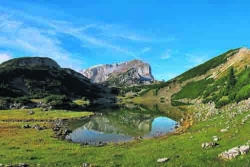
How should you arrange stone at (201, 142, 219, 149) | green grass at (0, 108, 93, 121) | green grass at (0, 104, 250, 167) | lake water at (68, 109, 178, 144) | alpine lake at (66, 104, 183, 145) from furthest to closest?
1. green grass at (0, 108, 93, 121)
2. lake water at (68, 109, 178, 144)
3. alpine lake at (66, 104, 183, 145)
4. stone at (201, 142, 219, 149)
5. green grass at (0, 104, 250, 167)

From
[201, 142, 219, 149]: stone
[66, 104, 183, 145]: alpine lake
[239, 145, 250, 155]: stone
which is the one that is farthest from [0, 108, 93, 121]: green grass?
[239, 145, 250, 155]: stone

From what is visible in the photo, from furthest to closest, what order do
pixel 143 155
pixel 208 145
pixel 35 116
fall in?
1. pixel 35 116
2. pixel 143 155
3. pixel 208 145

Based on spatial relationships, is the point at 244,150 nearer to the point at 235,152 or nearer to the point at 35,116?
the point at 235,152

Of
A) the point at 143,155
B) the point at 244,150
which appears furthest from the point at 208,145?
the point at 143,155

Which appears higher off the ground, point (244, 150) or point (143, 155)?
point (244, 150)

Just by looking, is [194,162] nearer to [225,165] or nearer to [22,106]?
[225,165]

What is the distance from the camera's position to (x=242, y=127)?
4634cm

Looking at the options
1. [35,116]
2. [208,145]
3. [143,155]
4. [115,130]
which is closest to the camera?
[208,145]

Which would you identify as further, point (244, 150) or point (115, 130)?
point (115, 130)

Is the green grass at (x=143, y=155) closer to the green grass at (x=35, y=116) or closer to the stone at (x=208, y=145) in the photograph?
the stone at (x=208, y=145)

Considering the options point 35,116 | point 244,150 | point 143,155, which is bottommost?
point 143,155

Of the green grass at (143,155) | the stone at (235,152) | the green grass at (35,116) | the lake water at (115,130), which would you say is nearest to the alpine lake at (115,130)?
the lake water at (115,130)

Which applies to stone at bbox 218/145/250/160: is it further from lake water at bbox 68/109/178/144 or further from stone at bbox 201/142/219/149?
lake water at bbox 68/109/178/144

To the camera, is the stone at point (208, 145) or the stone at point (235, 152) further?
the stone at point (208, 145)
